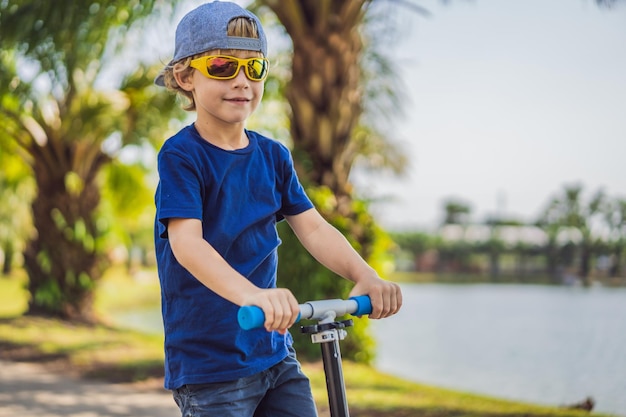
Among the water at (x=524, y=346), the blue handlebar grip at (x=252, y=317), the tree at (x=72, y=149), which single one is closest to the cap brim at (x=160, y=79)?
the blue handlebar grip at (x=252, y=317)

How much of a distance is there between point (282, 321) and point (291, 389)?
2.03 ft

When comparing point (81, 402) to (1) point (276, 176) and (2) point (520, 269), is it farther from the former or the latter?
(2) point (520, 269)

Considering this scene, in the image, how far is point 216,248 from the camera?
224 cm

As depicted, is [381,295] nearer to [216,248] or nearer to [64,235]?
[216,248]

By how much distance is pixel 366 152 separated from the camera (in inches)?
664

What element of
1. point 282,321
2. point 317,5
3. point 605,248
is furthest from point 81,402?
point 605,248

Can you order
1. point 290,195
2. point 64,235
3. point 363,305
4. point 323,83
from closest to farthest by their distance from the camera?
point 363,305 → point 290,195 → point 323,83 → point 64,235

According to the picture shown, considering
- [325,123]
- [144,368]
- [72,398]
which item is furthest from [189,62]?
[144,368]

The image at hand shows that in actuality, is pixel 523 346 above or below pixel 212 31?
below

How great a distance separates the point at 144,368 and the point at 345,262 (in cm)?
555

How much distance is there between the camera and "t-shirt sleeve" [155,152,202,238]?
215 cm

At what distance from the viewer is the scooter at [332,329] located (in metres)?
1.97

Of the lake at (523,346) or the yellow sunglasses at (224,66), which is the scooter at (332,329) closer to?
the yellow sunglasses at (224,66)

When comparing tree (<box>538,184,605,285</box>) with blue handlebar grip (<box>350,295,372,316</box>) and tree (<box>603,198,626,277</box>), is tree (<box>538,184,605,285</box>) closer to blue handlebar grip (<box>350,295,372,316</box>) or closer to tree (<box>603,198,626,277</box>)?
tree (<box>603,198,626,277</box>)
